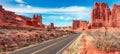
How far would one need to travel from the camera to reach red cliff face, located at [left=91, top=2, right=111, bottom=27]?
14438cm

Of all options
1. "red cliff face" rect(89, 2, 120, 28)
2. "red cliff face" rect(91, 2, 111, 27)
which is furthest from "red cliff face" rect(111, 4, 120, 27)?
"red cliff face" rect(91, 2, 111, 27)

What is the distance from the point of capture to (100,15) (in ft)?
507

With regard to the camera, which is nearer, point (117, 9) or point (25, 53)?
point (25, 53)

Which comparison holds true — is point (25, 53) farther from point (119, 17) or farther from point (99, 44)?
point (119, 17)

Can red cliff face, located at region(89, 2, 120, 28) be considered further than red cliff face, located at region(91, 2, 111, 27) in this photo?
No

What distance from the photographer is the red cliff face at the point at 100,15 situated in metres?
144

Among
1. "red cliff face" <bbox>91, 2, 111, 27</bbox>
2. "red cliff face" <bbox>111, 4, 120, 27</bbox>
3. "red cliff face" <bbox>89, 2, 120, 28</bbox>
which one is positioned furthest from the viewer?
"red cliff face" <bbox>91, 2, 111, 27</bbox>

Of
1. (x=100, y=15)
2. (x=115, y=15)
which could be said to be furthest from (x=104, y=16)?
(x=115, y=15)

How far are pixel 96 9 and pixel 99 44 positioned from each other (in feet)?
491

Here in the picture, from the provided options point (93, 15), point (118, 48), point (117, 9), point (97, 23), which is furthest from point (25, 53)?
point (93, 15)

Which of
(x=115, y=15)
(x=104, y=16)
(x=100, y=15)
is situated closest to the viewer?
(x=115, y=15)

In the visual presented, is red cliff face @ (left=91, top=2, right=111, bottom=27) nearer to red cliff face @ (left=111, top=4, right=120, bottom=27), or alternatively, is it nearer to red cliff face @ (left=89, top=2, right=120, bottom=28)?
red cliff face @ (left=89, top=2, right=120, bottom=28)

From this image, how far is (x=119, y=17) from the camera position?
12731cm

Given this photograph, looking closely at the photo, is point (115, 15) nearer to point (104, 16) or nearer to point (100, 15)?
point (104, 16)
